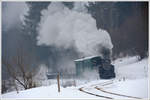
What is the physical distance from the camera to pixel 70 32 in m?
2.71

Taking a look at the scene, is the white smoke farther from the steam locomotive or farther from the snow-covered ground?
the snow-covered ground

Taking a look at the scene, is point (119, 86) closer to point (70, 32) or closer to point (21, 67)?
point (70, 32)

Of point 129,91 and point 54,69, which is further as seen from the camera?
point 54,69

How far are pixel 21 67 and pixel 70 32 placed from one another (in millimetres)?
819

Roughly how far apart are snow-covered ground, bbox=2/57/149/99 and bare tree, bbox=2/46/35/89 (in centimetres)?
15

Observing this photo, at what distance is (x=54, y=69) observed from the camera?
2693mm

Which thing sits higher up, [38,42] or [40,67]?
[38,42]

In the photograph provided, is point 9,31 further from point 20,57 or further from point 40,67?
point 40,67

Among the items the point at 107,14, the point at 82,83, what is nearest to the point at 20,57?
the point at 82,83

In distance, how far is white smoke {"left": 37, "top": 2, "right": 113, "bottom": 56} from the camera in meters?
2.71

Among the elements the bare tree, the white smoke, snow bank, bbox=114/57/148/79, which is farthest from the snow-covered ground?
the white smoke

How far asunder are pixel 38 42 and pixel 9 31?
412mm

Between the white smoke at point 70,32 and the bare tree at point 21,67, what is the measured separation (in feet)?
0.86

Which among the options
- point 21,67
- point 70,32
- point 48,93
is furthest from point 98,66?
point 21,67
